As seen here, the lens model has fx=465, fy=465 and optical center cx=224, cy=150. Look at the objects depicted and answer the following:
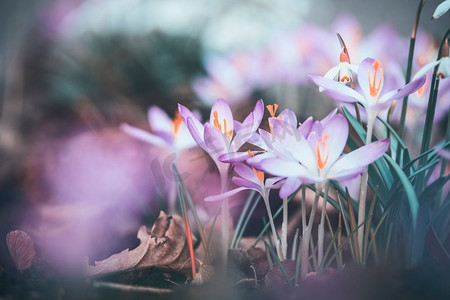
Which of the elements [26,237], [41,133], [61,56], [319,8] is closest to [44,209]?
[26,237]

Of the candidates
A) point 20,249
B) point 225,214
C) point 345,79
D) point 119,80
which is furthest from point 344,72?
point 119,80

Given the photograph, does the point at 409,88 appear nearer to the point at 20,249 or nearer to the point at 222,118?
the point at 222,118

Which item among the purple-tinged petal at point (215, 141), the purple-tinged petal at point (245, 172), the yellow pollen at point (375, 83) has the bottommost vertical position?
the purple-tinged petal at point (245, 172)

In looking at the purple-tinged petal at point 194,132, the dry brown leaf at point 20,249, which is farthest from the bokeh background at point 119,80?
the purple-tinged petal at point 194,132

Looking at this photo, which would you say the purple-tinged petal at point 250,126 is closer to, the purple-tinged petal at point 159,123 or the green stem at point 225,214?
the green stem at point 225,214

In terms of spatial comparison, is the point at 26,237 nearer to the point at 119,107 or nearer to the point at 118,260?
the point at 118,260

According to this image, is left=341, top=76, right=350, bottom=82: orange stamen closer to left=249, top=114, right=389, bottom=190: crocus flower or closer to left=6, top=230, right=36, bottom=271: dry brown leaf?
left=249, top=114, right=389, bottom=190: crocus flower
